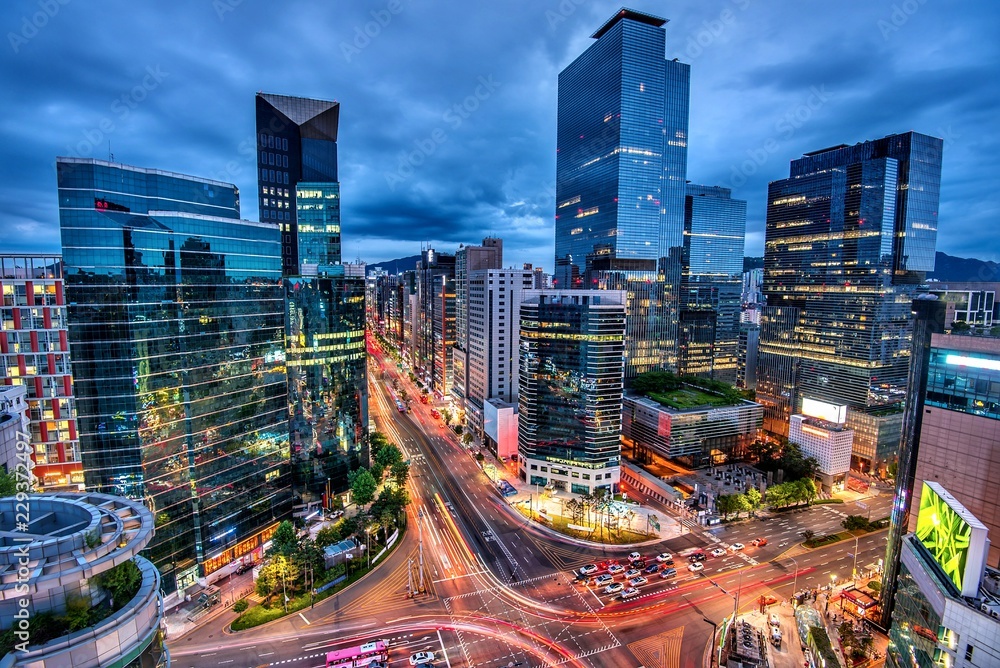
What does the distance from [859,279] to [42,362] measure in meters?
181

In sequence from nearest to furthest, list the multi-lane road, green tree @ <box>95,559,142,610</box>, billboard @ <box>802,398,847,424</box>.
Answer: green tree @ <box>95,559,142,610</box>, the multi-lane road, billboard @ <box>802,398,847,424</box>

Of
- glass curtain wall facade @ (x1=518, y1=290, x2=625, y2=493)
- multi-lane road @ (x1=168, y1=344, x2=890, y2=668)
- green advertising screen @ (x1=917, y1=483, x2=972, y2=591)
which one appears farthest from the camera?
glass curtain wall facade @ (x1=518, y1=290, x2=625, y2=493)

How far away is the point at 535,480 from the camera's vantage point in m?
103

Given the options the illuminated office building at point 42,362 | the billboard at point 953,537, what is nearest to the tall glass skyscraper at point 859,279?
the billboard at point 953,537

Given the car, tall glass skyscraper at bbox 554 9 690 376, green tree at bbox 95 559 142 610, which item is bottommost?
the car

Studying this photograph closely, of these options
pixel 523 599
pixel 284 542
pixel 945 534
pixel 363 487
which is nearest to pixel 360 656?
pixel 284 542

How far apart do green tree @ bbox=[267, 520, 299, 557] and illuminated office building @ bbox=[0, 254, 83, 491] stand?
26.5 meters

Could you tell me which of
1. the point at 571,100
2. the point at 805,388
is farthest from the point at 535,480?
the point at 571,100

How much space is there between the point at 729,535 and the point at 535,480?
1541 inches

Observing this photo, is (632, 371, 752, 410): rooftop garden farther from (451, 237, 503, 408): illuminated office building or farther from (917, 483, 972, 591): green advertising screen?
(917, 483, 972, 591): green advertising screen

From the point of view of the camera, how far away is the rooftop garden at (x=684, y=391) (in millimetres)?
123238

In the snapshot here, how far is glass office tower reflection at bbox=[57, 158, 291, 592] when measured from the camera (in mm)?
56125

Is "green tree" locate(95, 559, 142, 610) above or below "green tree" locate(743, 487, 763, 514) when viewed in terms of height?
above

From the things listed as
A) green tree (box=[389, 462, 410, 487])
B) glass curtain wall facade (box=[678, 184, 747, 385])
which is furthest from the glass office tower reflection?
glass curtain wall facade (box=[678, 184, 747, 385])
